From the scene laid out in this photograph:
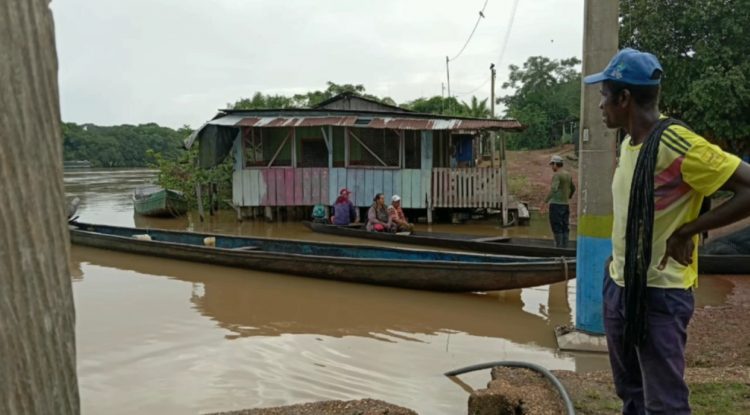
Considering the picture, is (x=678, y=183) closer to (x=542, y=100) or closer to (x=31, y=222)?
(x=31, y=222)

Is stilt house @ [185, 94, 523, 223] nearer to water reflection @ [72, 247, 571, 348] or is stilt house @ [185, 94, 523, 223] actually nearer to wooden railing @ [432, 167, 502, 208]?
wooden railing @ [432, 167, 502, 208]

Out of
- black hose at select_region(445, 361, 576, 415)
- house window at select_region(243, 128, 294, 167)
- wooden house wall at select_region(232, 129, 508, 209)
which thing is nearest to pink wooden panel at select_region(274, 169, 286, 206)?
wooden house wall at select_region(232, 129, 508, 209)

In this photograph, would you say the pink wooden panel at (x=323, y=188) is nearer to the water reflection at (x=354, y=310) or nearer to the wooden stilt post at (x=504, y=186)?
the wooden stilt post at (x=504, y=186)

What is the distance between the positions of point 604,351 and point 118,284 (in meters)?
7.52

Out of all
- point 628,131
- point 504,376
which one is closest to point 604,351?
point 504,376

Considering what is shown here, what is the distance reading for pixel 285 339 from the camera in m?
6.46

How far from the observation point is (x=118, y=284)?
30.8 feet

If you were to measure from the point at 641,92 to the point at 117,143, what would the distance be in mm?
81436

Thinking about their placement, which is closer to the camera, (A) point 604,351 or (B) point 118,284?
(A) point 604,351

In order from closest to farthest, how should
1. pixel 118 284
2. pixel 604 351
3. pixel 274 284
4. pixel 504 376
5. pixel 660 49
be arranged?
pixel 504 376, pixel 604 351, pixel 274 284, pixel 118 284, pixel 660 49

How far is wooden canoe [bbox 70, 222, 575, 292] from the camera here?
7.27m

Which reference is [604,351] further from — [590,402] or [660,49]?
[660,49]

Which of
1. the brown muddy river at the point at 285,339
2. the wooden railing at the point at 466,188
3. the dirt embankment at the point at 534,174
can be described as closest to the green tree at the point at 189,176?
the wooden railing at the point at 466,188

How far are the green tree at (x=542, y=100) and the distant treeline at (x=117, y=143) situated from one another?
42214mm
